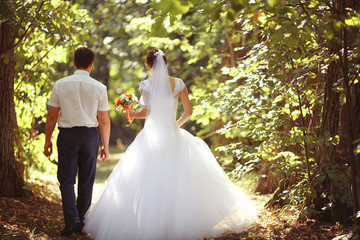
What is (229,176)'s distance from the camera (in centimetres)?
512

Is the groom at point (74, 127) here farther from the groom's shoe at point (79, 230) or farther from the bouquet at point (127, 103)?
the bouquet at point (127, 103)

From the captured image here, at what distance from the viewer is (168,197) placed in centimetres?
461

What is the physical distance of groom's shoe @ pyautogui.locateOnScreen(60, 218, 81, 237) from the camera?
15.4 feet

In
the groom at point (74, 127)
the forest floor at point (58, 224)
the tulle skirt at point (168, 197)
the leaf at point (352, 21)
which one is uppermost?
the leaf at point (352, 21)

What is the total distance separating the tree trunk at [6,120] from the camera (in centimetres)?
592

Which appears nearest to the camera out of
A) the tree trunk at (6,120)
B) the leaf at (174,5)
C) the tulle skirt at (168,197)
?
the leaf at (174,5)

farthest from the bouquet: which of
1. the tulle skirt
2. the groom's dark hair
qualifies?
the groom's dark hair

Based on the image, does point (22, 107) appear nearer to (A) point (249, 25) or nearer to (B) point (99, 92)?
(B) point (99, 92)

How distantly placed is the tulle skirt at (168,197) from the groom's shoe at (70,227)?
107 millimetres

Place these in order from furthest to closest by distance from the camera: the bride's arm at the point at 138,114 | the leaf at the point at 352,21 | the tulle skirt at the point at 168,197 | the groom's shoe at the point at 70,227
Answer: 1. the bride's arm at the point at 138,114
2. the groom's shoe at the point at 70,227
3. the tulle skirt at the point at 168,197
4. the leaf at the point at 352,21

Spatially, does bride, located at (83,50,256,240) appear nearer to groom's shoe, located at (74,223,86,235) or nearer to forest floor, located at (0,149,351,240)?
groom's shoe, located at (74,223,86,235)

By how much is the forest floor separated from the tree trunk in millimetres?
261

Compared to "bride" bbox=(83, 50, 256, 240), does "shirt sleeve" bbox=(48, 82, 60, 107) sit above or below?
above

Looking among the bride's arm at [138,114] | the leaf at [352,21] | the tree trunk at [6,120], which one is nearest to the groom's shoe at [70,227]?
the bride's arm at [138,114]
